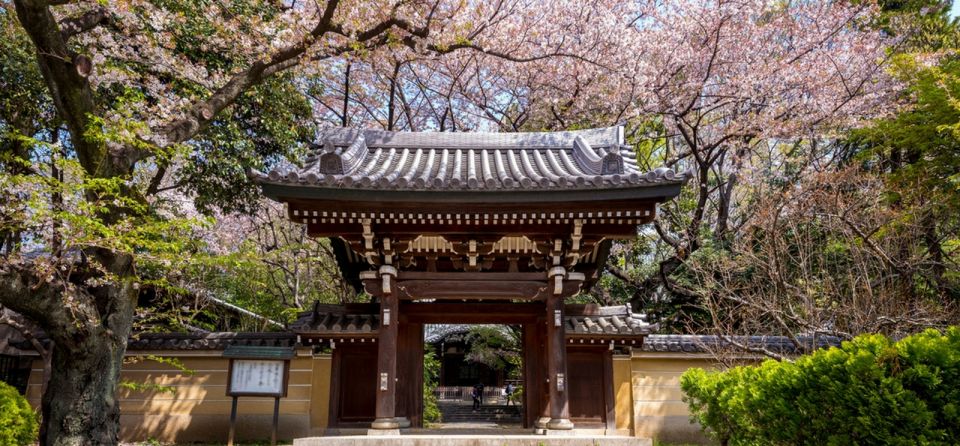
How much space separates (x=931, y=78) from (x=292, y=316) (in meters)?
14.4

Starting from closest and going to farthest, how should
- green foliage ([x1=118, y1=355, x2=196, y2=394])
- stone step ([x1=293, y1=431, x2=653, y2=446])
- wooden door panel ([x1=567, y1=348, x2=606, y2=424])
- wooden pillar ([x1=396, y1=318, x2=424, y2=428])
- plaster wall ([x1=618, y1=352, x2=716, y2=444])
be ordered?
stone step ([x1=293, y1=431, x2=653, y2=446]), wooden pillar ([x1=396, y1=318, x2=424, y2=428]), green foliage ([x1=118, y1=355, x2=196, y2=394]), wooden door panel ([x1=567, y1=348, x2=606, y2=424]), plaster wall ([x1=618, y1=352, x2=716, y2=444])

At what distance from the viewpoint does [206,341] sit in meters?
9.81

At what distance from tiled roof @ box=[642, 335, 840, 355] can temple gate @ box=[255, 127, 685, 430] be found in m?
1.14

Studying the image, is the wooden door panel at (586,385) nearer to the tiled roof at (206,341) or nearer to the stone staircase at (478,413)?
the tiled roof at (206,341)

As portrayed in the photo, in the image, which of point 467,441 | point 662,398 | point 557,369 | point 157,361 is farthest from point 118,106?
point 662,398

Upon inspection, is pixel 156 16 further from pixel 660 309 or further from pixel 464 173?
pixel 660 309

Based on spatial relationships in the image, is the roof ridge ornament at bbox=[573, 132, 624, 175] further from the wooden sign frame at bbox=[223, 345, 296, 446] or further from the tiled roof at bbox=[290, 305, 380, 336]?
the wooden sign frame at bbox=[223, 345, 296, 446]

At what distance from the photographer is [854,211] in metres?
9.68

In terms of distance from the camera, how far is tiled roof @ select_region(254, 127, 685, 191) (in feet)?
20.8

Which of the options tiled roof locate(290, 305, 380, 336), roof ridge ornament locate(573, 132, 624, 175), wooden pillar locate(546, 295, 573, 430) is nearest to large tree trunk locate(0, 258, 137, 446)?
tiled roof locate(290, 305, 380, 336)

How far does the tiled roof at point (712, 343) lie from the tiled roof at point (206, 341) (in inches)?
241

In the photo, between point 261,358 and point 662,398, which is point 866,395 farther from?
point 261,358

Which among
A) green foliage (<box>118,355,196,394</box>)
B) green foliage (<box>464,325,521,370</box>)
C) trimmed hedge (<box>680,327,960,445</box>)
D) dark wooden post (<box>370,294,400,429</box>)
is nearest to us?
trimmed hedge (<box>680,327,960,445</box>)

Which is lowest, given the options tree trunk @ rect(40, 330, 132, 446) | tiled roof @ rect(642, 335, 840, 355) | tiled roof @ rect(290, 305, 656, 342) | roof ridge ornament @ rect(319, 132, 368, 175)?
tree trunk @ rect(40, 330, 132, 446)
